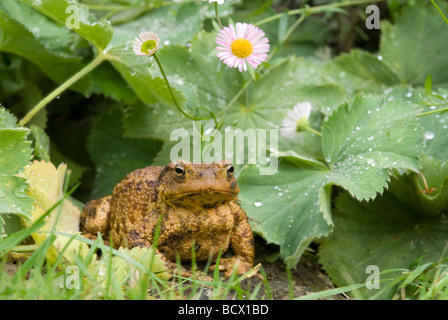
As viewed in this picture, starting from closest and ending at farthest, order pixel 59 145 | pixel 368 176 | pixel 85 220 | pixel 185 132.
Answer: pixel 368 176 → pixel 85 220 → pixel 185 132 → pixel 59 145

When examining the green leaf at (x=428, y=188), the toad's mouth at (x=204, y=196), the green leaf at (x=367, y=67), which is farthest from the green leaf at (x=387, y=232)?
the green leaf at (x=367, y=67)

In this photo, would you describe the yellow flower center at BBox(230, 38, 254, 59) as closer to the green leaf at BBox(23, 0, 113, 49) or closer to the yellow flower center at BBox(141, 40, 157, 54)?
the yellow flower center at BBox(141, 40, 157, 54)

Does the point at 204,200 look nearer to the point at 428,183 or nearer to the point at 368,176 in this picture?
the point at 368,176

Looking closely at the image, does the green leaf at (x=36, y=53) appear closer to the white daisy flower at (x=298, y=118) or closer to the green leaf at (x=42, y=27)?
the green leaf at (x=42, y=27)

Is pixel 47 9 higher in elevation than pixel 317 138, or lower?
higher

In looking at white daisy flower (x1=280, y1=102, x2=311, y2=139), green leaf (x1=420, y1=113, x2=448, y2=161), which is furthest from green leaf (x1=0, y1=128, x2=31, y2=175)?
green leaf (x1=420, y1=113, x2=448, y2=161)
